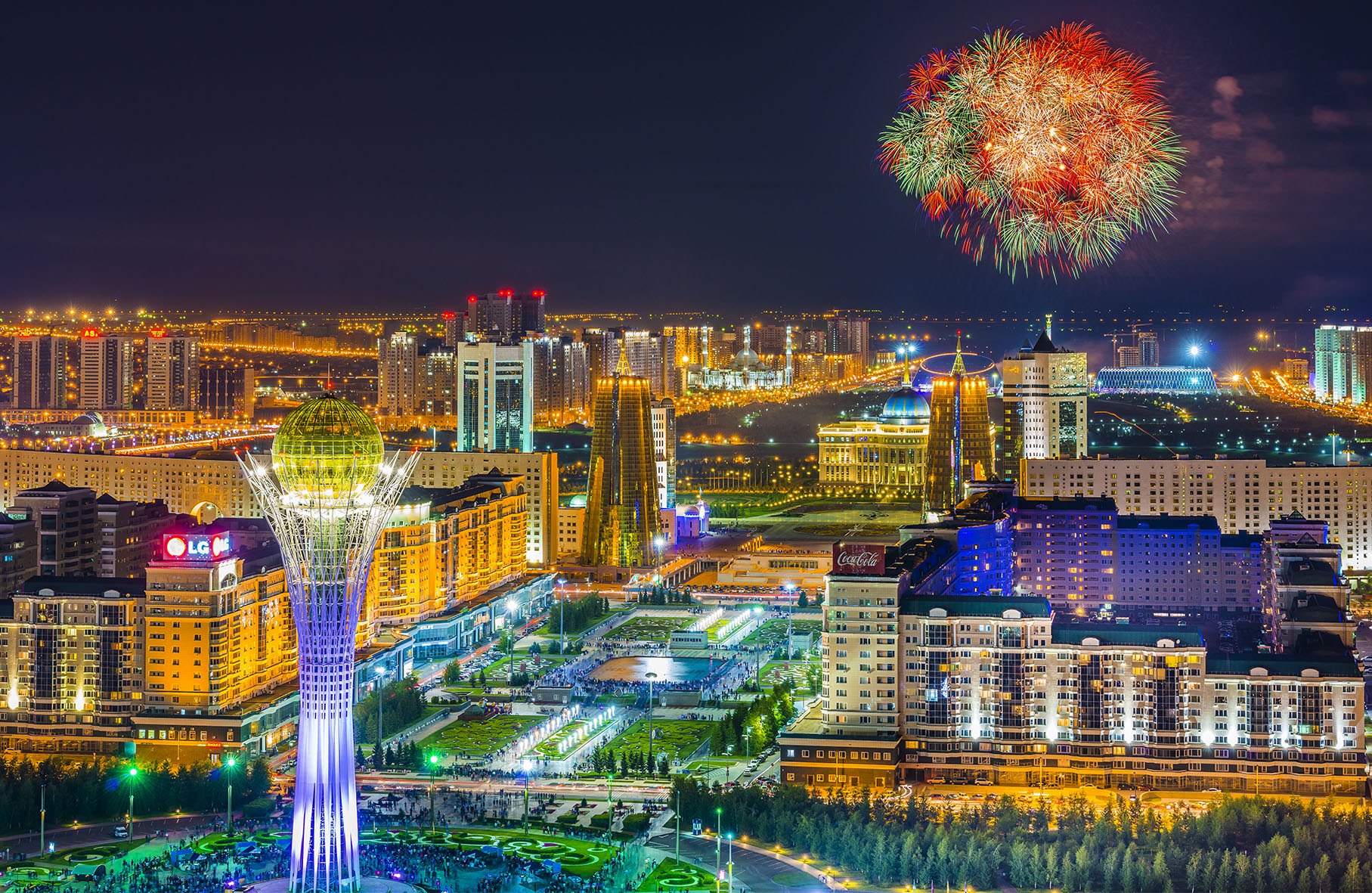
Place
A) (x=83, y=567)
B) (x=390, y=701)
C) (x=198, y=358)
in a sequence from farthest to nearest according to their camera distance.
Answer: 1. (x=198, y=358)
2. (x=83, y=567)
3. (x=390, y=701)

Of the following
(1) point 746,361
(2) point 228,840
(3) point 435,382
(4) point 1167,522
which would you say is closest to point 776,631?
(4) point 1167,522

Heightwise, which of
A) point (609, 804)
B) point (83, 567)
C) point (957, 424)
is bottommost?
point (609, 804)

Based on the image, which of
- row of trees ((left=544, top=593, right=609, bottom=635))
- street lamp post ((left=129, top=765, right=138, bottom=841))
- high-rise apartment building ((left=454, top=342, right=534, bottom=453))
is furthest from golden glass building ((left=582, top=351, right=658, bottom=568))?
street lamp post ((left=129, top=765, right=138, bottom=841))

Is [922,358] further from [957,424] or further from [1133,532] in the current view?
[1133,532]

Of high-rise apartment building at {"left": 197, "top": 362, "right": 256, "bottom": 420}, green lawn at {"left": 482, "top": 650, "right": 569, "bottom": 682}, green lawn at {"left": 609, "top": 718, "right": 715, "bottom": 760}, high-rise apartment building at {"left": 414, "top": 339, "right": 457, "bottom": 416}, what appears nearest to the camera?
green lawn at {"left": 609, "top": 718, "right": 715, "bottom": 760}

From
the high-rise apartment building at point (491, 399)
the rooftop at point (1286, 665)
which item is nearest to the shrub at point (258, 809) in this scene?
the rooftop at point (1286, 665)

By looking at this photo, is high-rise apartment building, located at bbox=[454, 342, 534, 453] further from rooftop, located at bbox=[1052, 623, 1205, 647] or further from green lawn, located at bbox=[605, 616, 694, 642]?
rooftop, located at bbox=[1052, 623, 1205, 647]

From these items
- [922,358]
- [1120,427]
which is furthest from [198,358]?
[1120,427]
